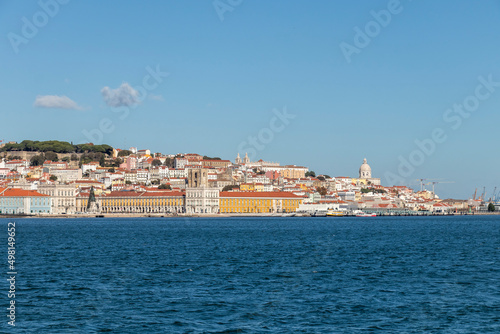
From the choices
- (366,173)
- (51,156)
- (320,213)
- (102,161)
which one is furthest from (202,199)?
(366,173)

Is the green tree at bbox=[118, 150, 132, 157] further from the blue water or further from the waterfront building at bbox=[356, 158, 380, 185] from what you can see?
the blue water

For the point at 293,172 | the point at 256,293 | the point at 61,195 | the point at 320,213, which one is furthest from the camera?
the point at 293,172

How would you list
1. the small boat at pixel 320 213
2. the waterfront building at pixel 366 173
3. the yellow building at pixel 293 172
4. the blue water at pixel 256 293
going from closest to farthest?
the blue water at pixel 256 293 < the small boat at pixel 320 213 < the yellow building at pixel 293 172 < the waterfront building at pixel 366 173

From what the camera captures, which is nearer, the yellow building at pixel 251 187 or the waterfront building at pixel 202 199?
the waterfront building at pixel 202 199

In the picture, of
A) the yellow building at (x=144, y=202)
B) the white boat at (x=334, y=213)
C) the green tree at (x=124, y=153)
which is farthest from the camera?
the green tree at (x=124, y=153)

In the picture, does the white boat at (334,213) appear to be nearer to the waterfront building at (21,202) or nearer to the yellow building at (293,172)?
the waterfront building at (21,202)

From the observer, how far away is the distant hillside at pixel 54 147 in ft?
421

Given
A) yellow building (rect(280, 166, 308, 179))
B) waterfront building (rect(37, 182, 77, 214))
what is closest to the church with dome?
yellow building (rect(280, 166, 308, 179))

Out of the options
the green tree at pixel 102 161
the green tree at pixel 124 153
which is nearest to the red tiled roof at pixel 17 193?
the green tree at pixel 102 161

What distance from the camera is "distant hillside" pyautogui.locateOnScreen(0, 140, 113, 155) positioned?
12825cm

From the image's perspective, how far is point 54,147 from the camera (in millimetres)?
128250

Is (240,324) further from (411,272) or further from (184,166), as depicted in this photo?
(184,166)

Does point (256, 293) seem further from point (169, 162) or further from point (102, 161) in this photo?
point (169, 162)

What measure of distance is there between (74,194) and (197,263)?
7061cm
